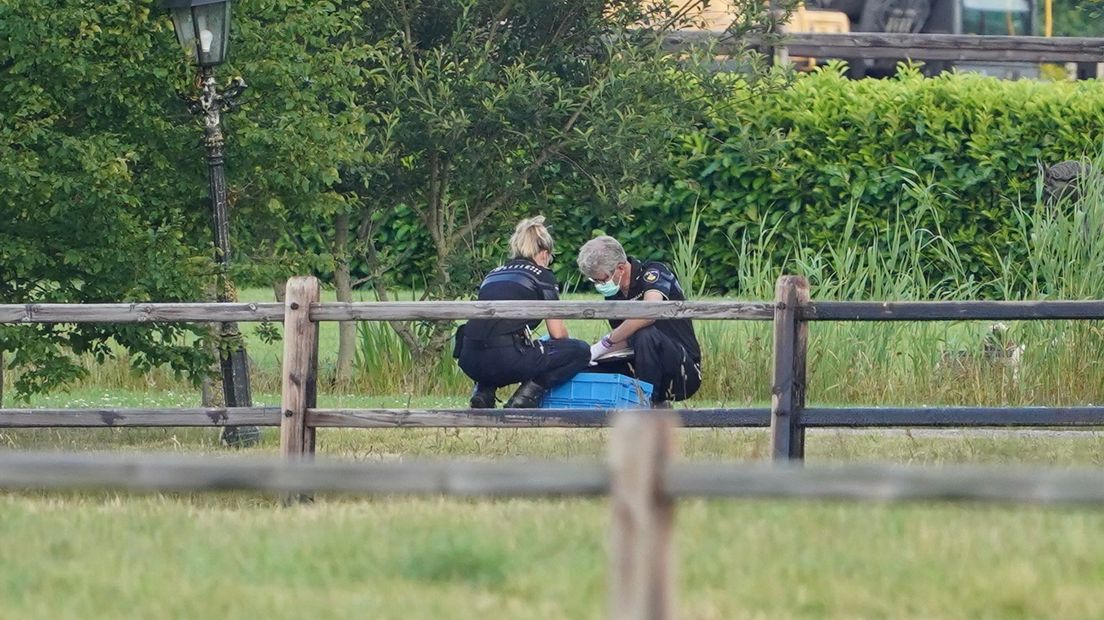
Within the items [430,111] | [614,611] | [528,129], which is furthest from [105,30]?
[614,611]

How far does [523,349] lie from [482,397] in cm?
35

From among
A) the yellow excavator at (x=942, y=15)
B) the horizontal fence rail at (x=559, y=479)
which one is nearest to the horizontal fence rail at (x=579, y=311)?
the horizontal fence rail at (x=559, y=479)

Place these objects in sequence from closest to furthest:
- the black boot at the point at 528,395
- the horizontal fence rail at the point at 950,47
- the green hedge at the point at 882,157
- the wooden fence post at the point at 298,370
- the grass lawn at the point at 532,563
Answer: the grass lawn at the point at 532,563, the wooden fence post at the point at 298,370, the black boot at the point at 528,395, the green hedge at the point at 882,157, the horizontal fence rail at the point at 950,47

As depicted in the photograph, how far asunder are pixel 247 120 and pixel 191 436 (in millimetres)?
2038

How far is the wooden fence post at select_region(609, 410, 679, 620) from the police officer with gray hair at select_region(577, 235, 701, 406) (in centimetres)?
609

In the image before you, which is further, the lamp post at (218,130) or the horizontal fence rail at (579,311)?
the lamp post at (218,130)

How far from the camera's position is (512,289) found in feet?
31.8

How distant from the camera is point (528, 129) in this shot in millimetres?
13797

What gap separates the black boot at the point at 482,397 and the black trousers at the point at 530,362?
55mm

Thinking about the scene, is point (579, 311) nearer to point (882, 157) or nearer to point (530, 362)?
point (530, 362)

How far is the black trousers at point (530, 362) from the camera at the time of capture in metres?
9.89

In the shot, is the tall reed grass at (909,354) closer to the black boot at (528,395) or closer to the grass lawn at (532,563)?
the black boot at (528,395)

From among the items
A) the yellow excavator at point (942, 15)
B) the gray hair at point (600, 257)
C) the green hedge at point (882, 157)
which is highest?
the yellow excavator at point (942, 15)

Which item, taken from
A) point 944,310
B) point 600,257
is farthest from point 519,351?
point 944,310
